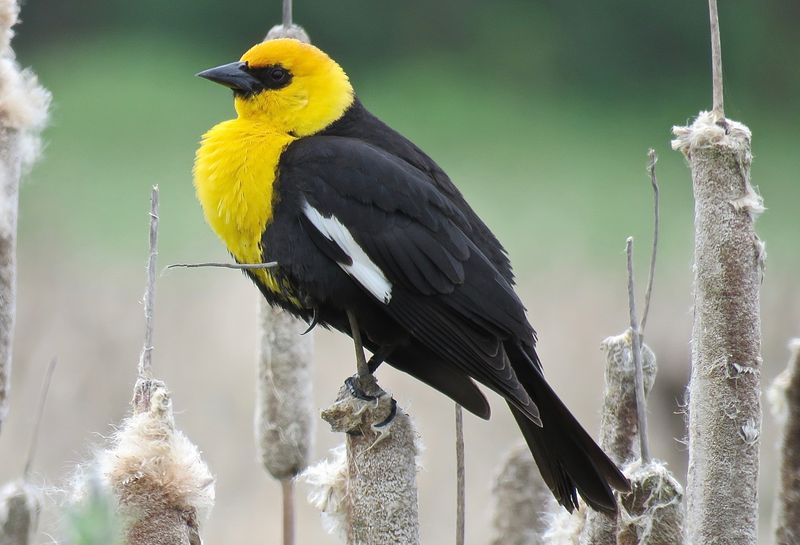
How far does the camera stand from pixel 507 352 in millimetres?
1505

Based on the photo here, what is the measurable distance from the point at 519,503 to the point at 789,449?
19.5 inches

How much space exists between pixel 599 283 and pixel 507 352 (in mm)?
2553

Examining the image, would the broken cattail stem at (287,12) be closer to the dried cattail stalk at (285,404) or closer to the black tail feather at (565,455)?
the dried cattail stalk at (285,404)

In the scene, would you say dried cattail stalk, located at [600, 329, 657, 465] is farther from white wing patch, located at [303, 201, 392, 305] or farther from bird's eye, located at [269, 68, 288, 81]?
bird's eye, located at [269, 68, 288, 81]

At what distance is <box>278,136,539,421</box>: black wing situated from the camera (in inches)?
56.4

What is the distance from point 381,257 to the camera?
4.81 feet

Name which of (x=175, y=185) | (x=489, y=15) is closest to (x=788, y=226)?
(x=489, y=15)

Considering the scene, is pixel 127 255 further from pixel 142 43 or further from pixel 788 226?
pixel 788 226

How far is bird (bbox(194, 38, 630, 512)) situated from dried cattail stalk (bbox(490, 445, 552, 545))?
0.19 metres

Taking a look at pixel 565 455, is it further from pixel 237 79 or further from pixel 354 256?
pixel 237 79

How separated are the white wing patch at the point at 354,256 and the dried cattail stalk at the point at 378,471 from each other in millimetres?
260

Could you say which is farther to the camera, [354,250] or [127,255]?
[127,255]

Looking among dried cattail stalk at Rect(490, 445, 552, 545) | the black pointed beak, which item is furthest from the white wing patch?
dried cattail stalk at Rect(490, 445, 552, 545)

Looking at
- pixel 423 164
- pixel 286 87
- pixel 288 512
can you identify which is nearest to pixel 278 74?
pixel 286 87
